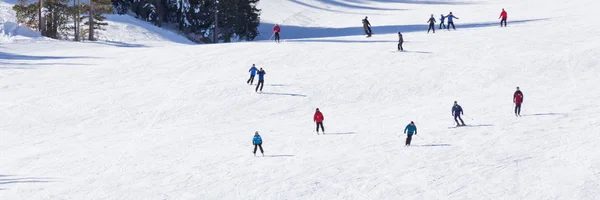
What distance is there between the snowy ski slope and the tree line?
3.04 metres

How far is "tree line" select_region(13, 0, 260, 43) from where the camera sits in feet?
158

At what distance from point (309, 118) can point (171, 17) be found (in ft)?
119

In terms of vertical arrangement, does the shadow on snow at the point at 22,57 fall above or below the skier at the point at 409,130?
above

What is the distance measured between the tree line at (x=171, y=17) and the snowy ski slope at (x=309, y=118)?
3040 mm

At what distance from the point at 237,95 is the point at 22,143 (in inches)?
364

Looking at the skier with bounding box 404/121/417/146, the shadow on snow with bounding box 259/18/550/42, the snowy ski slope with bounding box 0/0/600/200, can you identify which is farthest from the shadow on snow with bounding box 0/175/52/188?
the shadow on snow with bounding box 259/18/550/42

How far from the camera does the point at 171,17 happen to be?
63875 millimetres

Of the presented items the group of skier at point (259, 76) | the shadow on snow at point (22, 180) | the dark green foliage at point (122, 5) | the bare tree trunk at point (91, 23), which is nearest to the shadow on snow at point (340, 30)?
the dark green foliage at point (122, 5)

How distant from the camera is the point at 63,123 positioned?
2984 cm

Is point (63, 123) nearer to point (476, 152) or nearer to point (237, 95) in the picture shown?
point (237, 95)

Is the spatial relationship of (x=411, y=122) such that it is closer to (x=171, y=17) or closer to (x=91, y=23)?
(x=91, y=23)

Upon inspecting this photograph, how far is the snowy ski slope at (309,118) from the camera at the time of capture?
72.6 feet

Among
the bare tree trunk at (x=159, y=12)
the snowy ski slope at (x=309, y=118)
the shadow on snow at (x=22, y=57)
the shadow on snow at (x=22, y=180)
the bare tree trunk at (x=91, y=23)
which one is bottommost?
the shadow on snow at (x=22, y=180)

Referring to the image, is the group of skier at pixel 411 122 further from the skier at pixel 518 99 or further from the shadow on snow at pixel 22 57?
the shadow on snow at pixel 22 57
